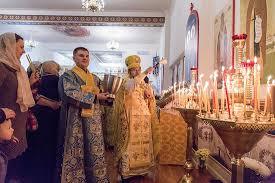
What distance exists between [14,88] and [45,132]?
1.07 metres

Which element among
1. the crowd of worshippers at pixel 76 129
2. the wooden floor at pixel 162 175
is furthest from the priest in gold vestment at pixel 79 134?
the wooden floor at pixel 162 175

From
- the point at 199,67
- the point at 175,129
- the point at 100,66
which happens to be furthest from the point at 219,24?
the point at 100,66

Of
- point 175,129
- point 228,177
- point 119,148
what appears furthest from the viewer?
point 175,129

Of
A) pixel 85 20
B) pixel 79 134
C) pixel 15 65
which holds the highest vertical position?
pixel 85 20

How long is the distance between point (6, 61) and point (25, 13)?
7364 millimetres

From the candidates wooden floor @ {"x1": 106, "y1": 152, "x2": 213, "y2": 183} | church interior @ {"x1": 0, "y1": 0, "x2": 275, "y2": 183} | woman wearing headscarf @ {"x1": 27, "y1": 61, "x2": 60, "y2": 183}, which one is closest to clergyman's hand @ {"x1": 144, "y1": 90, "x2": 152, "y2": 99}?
church interior @ {"x1": 0, "y1": 0, "x2": 275, "y2": 183}

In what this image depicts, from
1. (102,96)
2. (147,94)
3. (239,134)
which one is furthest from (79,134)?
(239,134)

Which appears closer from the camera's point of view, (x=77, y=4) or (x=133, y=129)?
(x=133, y=129)

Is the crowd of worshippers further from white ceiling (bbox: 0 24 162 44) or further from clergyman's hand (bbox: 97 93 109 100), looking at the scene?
white ceiling (bbox: 0 24 162 44)

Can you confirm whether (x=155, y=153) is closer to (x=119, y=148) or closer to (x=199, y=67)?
(x=119, y=148)

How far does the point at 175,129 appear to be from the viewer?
4629 millimetres

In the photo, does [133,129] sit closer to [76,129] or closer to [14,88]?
[76,129]

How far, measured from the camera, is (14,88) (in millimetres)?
2355

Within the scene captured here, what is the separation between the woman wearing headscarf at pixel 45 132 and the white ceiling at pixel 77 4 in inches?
201
